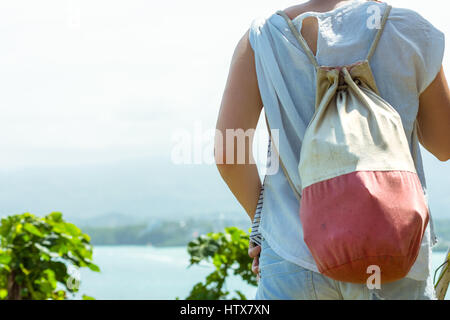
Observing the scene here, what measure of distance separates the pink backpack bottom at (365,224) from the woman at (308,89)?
8cm

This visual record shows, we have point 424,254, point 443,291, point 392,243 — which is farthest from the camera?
point 443,291

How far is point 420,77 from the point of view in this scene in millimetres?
1311

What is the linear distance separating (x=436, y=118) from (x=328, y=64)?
293 millimetres

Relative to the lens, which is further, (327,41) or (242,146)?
(242,146)

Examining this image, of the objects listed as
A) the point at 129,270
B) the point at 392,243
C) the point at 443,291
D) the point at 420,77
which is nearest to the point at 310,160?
the point at 392,243

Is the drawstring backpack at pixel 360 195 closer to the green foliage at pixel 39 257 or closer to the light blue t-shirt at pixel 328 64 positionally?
the light blue t-shirt at pixel 328 64

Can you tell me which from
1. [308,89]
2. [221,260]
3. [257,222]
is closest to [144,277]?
[221,260]

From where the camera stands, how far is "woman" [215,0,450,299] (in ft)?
3.97

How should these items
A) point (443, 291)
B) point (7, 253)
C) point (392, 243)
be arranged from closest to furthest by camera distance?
point (392, 243)
point (443, 291)
point (7, 253)

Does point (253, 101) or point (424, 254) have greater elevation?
point (253, 101)

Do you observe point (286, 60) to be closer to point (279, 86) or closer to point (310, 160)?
point (279, 86)

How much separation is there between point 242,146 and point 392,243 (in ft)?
1.51

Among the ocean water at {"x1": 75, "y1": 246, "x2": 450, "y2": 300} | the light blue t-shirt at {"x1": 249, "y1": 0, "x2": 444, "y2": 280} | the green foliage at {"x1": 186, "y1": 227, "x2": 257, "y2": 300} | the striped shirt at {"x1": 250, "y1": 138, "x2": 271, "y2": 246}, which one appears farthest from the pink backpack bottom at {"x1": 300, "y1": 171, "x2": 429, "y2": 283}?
the green foliage at {"x1": 186, "y1": 227, "x2": 257, "y2": 300}

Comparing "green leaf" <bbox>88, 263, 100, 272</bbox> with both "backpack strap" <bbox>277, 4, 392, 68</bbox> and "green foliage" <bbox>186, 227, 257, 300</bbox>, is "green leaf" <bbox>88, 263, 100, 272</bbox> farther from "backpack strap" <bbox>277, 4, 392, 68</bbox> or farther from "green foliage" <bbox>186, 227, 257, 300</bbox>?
"backpack strap" <bbox>277, 4, 392, 68</bbox>
